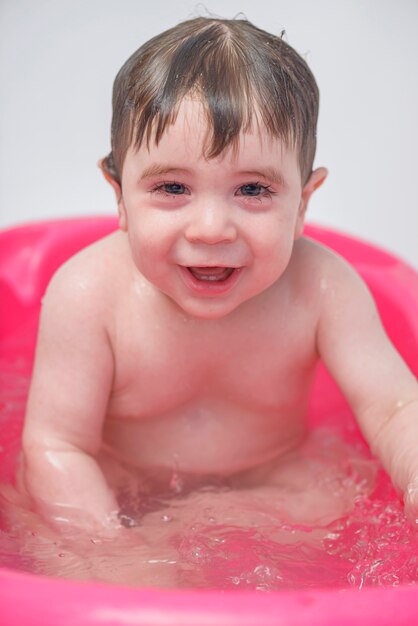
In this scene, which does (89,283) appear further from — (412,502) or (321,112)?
(321,112)

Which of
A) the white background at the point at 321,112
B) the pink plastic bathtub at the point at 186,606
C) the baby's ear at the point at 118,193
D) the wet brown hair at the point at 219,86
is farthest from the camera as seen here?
the white background at the point at 321,112

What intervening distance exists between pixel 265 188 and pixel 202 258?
8 centimetres

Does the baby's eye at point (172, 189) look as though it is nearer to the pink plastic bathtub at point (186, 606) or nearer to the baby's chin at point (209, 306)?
the baby's chin at point (209, 306)

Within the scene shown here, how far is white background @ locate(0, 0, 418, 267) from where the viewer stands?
1548 millimetres

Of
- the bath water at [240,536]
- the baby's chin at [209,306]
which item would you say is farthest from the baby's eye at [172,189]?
the bath water at [240,536]

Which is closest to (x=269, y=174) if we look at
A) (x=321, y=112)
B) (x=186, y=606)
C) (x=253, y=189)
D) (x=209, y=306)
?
(x=253, y=189)

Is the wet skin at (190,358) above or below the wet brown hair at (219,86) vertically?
below

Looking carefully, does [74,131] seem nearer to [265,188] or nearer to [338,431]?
[338,431]

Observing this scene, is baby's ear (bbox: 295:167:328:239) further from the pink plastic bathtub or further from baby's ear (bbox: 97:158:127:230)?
the pink plastic bathtub

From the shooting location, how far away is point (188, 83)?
0.83m

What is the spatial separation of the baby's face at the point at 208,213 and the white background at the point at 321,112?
19.4 inches

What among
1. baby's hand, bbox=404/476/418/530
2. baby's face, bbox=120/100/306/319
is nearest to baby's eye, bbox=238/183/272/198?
baby's face, bbox=120/100/306/319

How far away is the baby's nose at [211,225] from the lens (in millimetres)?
835

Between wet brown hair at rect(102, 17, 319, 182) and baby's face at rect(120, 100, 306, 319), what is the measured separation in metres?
0.01
